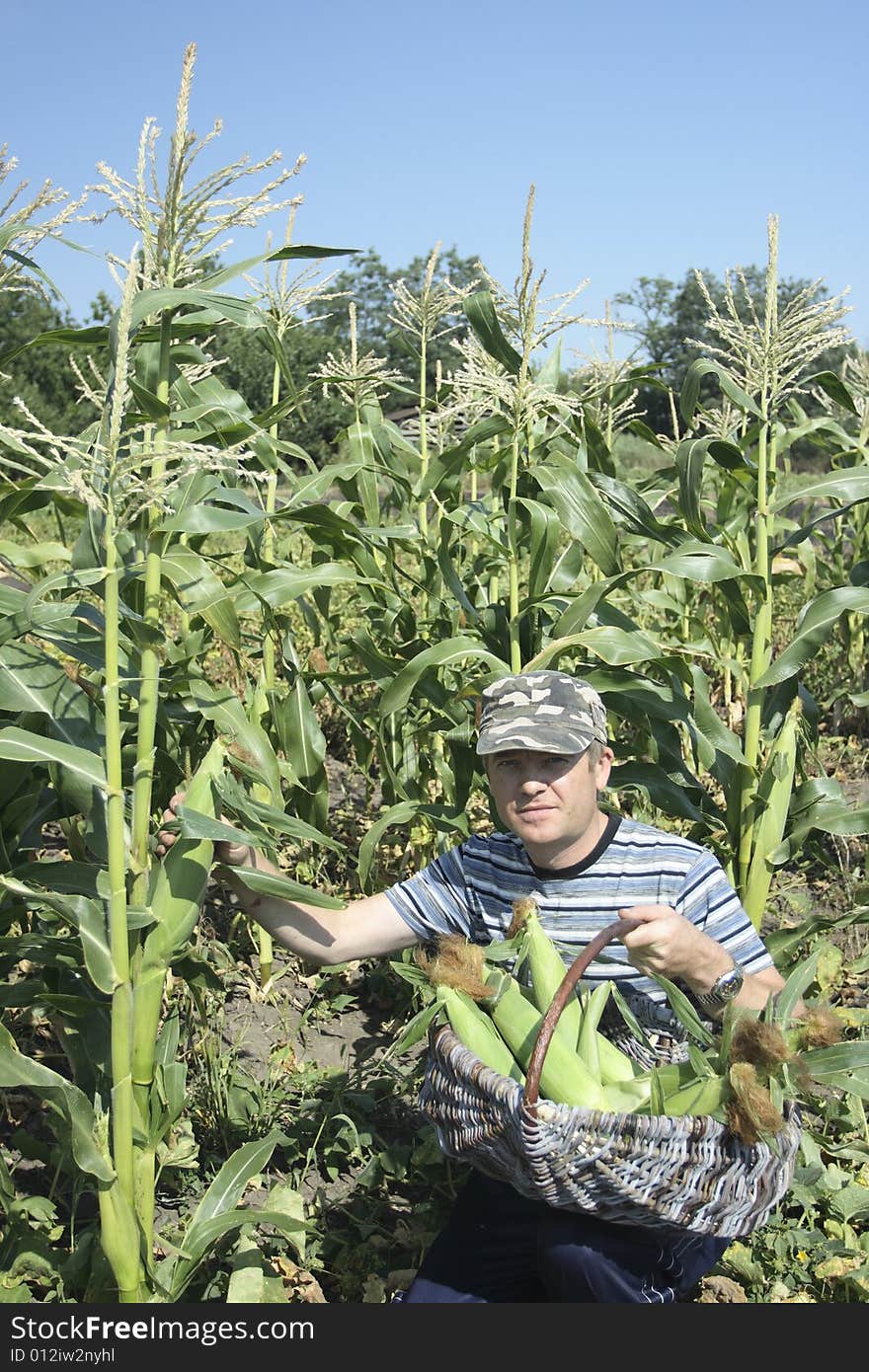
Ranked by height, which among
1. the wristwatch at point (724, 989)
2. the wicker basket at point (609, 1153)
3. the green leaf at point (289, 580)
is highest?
the green leaf at point (289, 580)

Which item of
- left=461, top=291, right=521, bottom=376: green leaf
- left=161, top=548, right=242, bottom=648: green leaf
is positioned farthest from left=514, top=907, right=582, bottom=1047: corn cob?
left=461, top=291, right=521, bottom=376: green leaf

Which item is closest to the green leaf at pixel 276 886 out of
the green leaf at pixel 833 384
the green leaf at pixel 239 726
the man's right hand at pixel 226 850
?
the man's right hand at pixel 226 850

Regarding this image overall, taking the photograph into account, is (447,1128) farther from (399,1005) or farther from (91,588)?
(399,1005)

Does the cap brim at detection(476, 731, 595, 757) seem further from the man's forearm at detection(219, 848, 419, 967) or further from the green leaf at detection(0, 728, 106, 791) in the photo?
the green leaf at detection(0, 728, 106, 791)

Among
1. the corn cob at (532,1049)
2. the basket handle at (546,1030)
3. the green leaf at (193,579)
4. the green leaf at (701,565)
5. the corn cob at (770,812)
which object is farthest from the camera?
the corn cob at (770,812)

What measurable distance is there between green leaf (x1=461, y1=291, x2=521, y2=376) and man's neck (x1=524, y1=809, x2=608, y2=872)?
1349 millimetres

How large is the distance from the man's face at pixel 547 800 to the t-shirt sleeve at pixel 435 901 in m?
0.28

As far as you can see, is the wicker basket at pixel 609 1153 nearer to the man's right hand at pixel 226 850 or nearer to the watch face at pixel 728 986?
the watch face at pixel 728 986

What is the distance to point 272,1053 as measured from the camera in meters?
3.70

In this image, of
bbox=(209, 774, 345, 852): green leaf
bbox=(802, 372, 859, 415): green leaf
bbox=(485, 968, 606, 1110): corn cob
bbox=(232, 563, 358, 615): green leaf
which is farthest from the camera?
bbox=(802, 372, 859, 415): green leaf

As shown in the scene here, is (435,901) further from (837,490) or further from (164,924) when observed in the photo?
(837,490)

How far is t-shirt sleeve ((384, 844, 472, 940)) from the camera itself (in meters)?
2.82

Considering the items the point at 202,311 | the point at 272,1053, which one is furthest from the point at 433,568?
the point at 202,311

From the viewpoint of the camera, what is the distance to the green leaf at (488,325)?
3.21m
